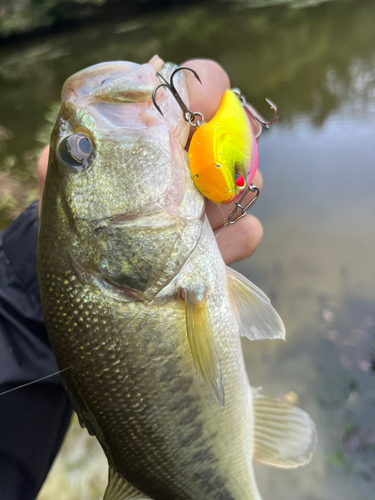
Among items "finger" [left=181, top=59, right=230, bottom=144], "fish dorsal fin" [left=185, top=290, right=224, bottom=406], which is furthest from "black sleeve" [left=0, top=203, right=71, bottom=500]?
"finger" [left=181, top=59, right=230, bottom=144]

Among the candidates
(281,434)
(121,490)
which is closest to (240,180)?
(281,434)

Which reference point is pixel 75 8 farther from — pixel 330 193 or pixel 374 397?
pixel 374 397

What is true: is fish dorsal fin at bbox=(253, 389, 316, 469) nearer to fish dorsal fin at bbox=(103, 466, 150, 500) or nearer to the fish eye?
fish dorsal fin at bbox=(103, 466, 150, 500)

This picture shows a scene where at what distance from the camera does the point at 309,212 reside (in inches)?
206

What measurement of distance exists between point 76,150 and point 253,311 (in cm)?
87

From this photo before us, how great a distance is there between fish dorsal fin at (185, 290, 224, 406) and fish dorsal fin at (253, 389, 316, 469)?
19.3 inches

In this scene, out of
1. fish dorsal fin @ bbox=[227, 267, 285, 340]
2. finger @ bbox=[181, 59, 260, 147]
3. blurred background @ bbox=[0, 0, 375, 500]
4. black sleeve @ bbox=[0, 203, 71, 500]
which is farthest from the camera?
blurred background @ bbox=[0, 0, 375, 500]

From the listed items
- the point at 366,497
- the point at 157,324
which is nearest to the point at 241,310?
the point at 157,324

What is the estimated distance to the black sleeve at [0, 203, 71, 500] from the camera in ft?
5.20

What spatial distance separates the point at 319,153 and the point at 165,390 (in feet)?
19.4

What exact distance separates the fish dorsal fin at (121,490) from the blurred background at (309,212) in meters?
1.65

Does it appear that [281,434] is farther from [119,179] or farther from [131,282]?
[119,179]

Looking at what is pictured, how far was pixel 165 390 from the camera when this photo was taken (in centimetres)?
123

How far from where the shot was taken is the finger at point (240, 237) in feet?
5.65
